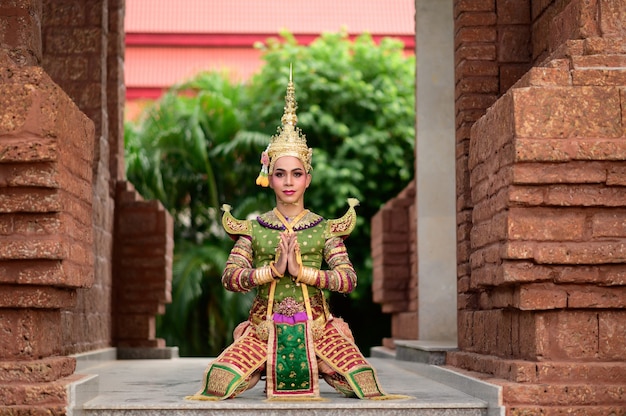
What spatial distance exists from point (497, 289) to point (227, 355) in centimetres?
154

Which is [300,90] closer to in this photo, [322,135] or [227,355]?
[322,135]

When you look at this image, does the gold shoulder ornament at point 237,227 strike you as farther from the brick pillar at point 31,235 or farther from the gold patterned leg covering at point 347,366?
the brick pillar at point 31,235

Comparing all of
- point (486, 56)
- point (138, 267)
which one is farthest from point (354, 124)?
point (486, 56)

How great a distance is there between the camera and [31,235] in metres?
5.09

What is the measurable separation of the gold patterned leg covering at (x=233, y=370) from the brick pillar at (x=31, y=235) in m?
0.77

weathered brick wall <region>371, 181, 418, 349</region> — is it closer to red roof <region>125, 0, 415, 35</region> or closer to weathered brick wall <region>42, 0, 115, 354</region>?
weathered brick wall <region>42, 0, 115, 354</region>

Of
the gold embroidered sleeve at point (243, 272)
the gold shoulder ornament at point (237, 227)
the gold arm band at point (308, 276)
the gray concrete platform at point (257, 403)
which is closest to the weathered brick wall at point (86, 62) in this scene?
the gray concrete platform at point (257, 403)

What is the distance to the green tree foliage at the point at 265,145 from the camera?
56.6 ft

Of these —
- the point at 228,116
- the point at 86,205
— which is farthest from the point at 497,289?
the point at 228,116

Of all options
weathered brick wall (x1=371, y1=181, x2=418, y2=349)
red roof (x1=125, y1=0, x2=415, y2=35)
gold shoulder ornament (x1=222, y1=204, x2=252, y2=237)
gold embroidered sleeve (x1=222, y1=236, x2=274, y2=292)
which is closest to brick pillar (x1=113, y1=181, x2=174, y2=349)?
weathered brick wall (x1=371, y1=181, x2=418, y2=349)

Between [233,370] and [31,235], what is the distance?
126 cm

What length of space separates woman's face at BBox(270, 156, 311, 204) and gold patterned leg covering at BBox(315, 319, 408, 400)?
2.44 ft

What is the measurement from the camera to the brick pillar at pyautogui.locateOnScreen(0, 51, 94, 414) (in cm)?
503

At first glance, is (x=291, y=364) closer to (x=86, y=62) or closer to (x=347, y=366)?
(x=347, y=366)
